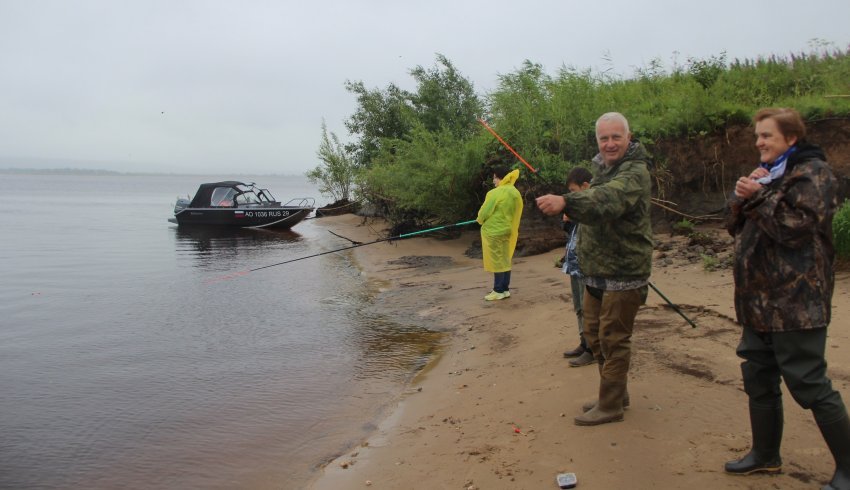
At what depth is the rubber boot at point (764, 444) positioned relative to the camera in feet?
9.57

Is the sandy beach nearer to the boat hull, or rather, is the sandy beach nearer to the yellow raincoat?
the yellow raincoat

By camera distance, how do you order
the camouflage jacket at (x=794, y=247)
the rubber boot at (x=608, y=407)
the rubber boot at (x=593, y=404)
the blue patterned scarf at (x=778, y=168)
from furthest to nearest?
the rubber boot at (x=593, y=404) < the rubber boot at (x=608, y=407) < the blue patterned scarf at (x=778, y=168) < the camouflage jacket at (x=794, y=247)

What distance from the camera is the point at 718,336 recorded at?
16.5 feet

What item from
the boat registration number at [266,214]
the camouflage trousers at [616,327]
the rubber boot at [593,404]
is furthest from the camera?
the boat registration number at [266,214]

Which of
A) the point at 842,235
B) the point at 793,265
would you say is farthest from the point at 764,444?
the point at 842,235

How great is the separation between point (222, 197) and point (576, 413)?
2198 centimetres

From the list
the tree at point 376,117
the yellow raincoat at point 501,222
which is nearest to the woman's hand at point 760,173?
the yellow raincoat at point 501,222

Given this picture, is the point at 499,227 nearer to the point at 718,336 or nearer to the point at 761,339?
the point at 718,336

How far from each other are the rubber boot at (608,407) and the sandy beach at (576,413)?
6cm

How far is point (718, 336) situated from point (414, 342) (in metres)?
3.26

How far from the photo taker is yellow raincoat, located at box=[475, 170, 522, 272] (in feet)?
26.9

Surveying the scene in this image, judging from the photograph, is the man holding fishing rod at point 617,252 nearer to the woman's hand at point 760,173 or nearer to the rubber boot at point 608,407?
the rubber boot at point 608,407

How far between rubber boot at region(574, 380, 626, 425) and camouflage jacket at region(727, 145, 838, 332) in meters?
1.07

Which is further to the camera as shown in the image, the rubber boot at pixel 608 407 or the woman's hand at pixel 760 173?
the rubber boot at pixel 608 407
